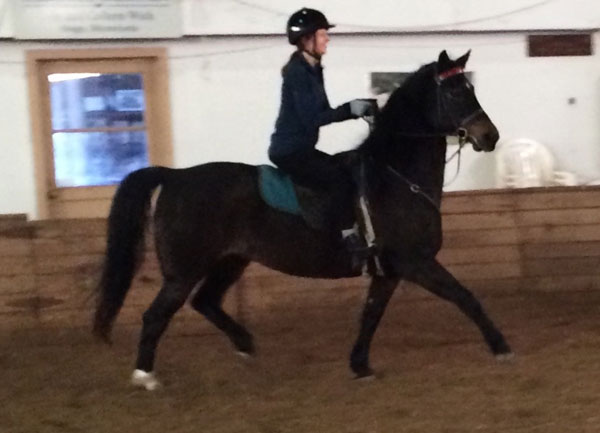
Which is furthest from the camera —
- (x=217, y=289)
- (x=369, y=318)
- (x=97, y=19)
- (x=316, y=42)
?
(x=97, y=19)

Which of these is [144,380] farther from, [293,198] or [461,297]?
[461,297]

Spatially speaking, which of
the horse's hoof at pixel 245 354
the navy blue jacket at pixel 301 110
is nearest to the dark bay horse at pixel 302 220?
the navy blue jacket at pixel 301 110

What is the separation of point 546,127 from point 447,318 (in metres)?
2.73

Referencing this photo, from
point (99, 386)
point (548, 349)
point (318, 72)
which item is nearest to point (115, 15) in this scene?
point (318, 72)

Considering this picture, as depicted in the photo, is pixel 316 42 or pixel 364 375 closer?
pixel 316 42

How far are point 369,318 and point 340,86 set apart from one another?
356 cm

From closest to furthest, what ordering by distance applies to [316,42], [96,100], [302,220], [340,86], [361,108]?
[361,108] < [316,42] < [302,220] < [96,100] < [340,86]

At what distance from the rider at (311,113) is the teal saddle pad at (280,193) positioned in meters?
0.07

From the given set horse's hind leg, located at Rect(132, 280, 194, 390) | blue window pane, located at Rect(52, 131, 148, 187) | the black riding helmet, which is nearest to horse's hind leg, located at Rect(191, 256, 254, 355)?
horse's hind leg, located at Rect(132, 280, 194, 390)

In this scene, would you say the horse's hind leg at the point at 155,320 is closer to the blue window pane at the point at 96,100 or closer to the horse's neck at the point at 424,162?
the horse's neck at the point at 424,162

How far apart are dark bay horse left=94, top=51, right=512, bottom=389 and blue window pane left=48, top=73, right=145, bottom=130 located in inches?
117

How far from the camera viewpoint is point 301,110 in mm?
4996

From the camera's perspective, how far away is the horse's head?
4.84 metres

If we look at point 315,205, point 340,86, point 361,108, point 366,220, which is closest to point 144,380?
point 315,205
